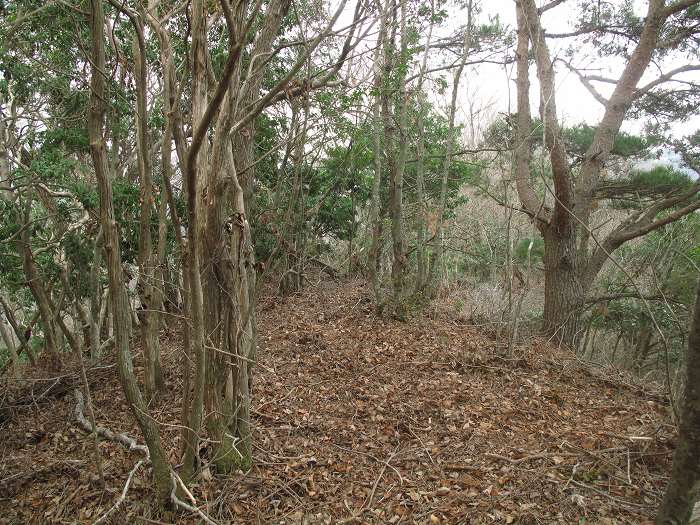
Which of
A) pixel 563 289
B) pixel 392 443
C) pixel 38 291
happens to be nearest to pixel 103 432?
pixel 392 443

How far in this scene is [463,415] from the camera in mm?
4305

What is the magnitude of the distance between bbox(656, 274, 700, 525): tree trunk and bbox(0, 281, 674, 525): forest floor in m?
0.93

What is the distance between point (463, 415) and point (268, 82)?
6997 millimetres

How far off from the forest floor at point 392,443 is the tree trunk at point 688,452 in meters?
0.93

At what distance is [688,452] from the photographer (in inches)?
73.1

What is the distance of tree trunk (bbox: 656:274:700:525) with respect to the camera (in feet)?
5.92

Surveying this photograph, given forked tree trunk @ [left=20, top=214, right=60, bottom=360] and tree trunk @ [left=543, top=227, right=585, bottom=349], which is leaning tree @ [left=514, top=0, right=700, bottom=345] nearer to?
tree trunk @ [left=543, top=227, right=585, bottom=349]

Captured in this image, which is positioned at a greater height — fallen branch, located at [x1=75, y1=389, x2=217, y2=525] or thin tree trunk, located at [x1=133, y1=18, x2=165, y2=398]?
thin tree trunk, located at [x1=133, y1=18, x2=165, y2=398]

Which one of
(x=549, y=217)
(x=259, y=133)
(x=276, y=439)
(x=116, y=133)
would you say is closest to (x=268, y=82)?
(x=259, y=133)

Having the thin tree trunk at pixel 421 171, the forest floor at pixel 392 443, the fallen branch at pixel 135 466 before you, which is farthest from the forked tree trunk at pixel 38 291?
the thin tree trunk at pixel 421 171

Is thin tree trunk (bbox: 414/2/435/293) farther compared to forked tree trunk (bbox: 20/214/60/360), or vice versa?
thin tree trunk (bbox: 414/2/435/293)

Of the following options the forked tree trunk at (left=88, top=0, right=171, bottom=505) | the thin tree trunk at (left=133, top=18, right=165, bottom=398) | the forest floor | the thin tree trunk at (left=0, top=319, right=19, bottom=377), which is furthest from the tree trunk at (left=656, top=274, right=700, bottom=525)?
the thin tree trunk at (left=0, top=319, right=19, bottom=377)

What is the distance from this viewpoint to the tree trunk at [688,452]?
1.80 metres

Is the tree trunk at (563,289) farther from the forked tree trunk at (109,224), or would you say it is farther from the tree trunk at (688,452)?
the forked tree trunk at (109,224)
